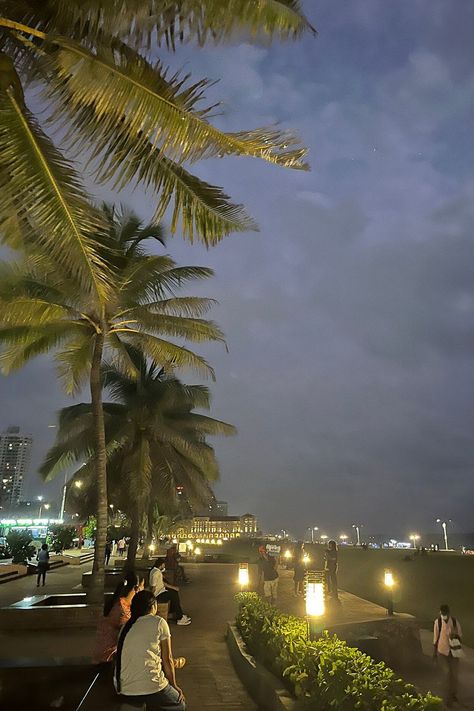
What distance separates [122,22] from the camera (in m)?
5.84

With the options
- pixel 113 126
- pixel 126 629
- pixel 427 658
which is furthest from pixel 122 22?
pixel 427 658

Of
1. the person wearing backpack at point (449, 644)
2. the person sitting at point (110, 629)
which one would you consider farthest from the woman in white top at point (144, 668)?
the person wearing backpack at point (449, 644)

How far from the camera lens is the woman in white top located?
4285 mm

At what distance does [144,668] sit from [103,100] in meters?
5.64

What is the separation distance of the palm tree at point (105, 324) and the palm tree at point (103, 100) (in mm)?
5329

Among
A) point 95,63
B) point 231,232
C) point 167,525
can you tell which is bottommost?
point 167,525

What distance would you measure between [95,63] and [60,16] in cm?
71

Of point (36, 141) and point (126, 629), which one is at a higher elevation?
point (36, 141)

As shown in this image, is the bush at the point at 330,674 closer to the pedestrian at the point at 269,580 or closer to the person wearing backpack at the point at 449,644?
the person wearing backpack at the point at 449,644

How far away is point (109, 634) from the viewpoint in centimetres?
Answer: 604

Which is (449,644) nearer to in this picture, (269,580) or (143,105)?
(269,580)

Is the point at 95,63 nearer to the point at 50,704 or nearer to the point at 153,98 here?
the point at 153,98

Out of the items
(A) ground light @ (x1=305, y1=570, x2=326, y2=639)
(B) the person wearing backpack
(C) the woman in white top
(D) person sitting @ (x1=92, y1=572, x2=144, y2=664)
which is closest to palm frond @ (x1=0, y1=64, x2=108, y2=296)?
(D) person sitting @ (x1=92, y1=572, x2=144, y2=664)

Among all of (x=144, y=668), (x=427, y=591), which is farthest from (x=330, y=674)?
(x=427, y=591)
